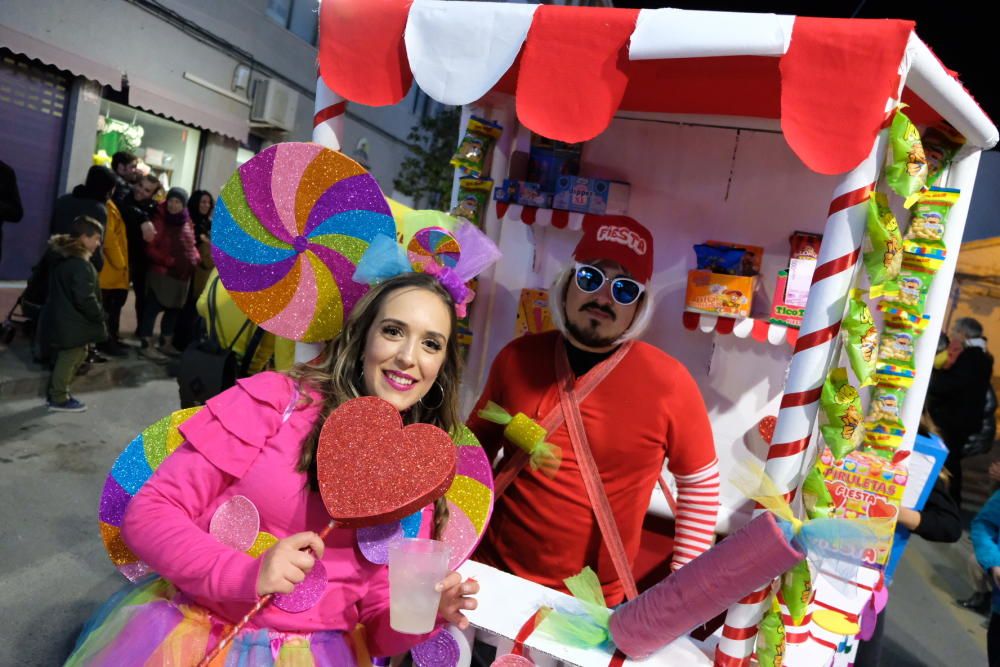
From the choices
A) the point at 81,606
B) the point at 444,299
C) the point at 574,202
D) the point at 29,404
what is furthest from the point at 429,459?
the point at 29,404

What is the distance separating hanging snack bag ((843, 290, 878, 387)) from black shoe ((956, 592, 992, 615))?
13.8 feet

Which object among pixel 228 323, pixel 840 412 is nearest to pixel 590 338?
pixel 840 412

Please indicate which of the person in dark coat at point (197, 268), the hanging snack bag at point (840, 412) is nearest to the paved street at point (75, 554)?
the person in dark coat at point (197, 268)

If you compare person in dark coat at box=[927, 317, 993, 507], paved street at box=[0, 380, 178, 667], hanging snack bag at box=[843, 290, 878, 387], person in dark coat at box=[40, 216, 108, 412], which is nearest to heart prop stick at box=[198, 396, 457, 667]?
hanging snack bag at box=[843, 290, 878, 387]

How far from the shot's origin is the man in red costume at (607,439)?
220 cm

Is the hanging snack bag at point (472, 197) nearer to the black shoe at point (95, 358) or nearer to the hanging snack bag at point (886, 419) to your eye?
the hanging snack bag at point (886, 419)

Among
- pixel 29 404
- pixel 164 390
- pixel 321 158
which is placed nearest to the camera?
pixel 321 158

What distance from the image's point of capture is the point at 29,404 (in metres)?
5.13

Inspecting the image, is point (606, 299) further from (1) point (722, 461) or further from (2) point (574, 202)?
(1) point (722, 461)

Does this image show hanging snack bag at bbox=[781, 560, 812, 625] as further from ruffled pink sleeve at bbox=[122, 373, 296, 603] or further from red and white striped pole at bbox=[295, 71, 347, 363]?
red and white striped pole at bbox=[295, 71, 347, 363]

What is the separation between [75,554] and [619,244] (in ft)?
9.86

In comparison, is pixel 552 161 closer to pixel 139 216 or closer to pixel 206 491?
pixel 206 491

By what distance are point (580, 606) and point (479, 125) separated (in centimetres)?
190

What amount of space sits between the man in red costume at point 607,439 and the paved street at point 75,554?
1.93m
